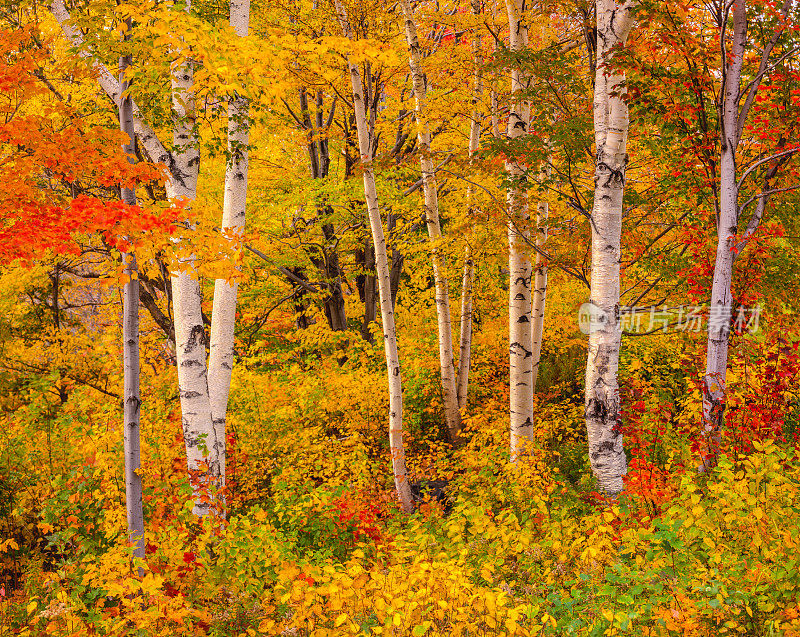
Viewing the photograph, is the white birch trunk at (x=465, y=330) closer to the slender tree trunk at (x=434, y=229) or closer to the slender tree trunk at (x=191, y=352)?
the slender tree trunk at (x=434, y=229)

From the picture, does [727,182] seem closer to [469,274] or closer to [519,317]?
[519,317]

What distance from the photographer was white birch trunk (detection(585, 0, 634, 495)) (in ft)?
17.3

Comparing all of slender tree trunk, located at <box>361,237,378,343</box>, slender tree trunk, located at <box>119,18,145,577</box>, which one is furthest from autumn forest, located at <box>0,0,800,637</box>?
slender tree trunk, located at <box>361,237,378,343</box>

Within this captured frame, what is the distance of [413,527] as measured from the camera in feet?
17.1

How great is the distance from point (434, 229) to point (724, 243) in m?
4.96

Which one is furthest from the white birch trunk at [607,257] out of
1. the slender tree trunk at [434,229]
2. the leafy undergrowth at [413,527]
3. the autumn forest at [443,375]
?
the slender tree trunk at [434,229]

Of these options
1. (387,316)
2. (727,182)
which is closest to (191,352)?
(387,316)

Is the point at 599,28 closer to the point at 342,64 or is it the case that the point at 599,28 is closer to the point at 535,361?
the point at 342,64

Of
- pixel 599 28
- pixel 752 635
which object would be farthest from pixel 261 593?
pixel 599 28

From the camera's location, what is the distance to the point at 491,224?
6773 mm

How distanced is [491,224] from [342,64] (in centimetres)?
307

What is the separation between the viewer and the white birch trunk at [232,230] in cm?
547

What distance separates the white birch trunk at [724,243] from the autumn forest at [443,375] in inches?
1.1
